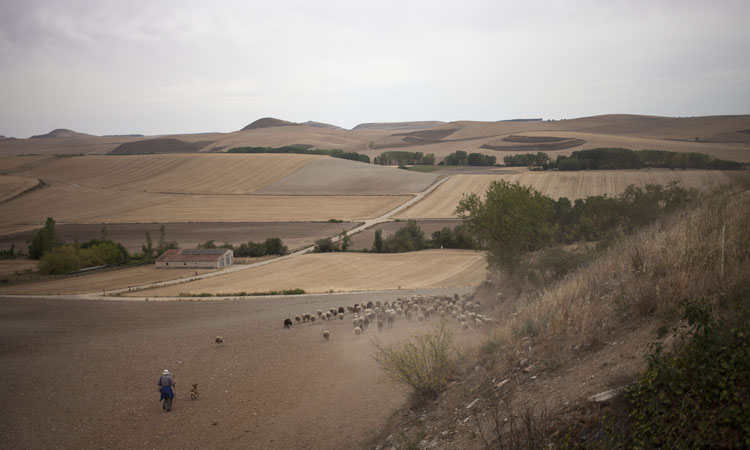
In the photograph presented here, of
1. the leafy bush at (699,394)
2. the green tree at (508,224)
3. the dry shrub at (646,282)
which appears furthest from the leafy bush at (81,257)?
the leafy bush at (699,394)

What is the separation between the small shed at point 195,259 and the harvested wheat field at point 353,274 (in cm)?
565

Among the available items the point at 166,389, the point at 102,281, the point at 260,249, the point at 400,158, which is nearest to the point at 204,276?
the point at 102,281

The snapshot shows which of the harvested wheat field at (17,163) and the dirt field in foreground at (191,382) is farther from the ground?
the harvested wheat field at (17,163)

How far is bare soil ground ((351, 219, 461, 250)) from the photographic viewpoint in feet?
201

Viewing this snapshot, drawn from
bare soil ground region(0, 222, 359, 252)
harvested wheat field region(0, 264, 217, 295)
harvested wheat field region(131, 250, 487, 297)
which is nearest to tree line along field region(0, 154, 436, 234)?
bare soil ground region(0, 222, 359, 252)

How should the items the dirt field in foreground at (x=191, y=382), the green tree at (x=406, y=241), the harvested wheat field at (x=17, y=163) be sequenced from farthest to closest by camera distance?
the harvested wheat field at (x=17, y=163) < the green tree at (x=406, y=241) < the dirt field in foreground at (x=191, y=382)

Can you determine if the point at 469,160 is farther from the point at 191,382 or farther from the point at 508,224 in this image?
the point at 191,382

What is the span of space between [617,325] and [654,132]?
5808 inches

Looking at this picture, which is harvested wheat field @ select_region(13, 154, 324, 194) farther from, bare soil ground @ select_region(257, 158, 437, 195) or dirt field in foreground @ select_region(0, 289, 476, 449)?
dirt field in foreground @ select_region(0, 289, 476, 449)

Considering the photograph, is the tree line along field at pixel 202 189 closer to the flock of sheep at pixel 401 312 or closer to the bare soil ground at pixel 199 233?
the bare soil ground at pixel 199 233

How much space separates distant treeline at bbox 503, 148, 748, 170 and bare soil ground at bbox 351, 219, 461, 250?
38.6 metres

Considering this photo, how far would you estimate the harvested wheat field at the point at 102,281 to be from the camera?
131 feet

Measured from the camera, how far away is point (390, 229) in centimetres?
6769

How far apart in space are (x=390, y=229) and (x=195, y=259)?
26999 millimetres
